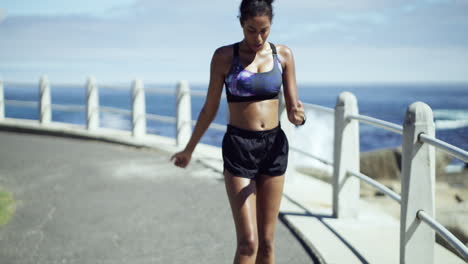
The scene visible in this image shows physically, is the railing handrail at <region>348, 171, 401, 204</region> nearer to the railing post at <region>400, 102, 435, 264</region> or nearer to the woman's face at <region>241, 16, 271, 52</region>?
the railing post at <region>400, 102, 435, 264</region>

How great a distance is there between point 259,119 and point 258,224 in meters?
0.65

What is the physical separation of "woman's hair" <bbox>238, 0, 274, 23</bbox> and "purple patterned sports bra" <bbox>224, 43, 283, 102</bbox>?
0.78ft

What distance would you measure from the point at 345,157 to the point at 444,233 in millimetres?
2191

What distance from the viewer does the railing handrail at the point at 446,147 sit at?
3360 millimetres

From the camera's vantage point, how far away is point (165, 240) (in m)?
5.36

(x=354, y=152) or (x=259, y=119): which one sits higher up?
(x=259, y=119)

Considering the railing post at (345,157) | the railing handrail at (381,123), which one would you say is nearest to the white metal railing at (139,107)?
the railing post at (345,157)

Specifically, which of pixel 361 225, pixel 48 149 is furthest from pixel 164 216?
pixel 48 149

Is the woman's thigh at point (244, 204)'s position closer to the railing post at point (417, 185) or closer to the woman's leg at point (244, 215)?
the woman's leg at point (244, 215)

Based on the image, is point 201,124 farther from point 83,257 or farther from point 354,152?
point 354,152

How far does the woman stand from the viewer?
313 cm

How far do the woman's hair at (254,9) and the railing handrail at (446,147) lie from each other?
1402mm

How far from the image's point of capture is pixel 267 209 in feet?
11.0

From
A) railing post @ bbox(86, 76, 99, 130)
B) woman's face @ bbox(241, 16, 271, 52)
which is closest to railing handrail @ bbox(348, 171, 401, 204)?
woman's face @ bbox(241, 16, 271, 52)
